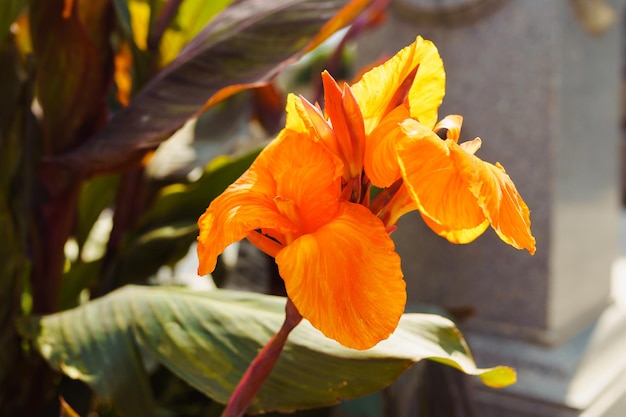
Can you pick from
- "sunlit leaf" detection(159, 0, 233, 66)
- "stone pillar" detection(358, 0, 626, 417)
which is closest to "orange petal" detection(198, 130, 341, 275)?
"sunlit leaf" detection(159, 0, 233, 66)

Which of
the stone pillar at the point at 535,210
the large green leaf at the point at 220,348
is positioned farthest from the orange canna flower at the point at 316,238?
the stone pillar at the point at 535,210

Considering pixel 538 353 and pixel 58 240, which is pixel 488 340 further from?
pixel 58 240

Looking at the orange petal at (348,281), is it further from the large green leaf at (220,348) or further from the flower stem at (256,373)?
the large green leaf at (220,348)

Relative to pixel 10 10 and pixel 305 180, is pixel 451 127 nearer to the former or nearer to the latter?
pixel 305 180

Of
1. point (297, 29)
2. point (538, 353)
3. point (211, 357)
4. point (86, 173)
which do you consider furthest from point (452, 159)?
point (538, 353)

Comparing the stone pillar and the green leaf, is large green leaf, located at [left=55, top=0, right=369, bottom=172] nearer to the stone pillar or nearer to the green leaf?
the green leaf

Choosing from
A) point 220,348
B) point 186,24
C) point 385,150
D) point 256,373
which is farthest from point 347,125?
point 186,24
